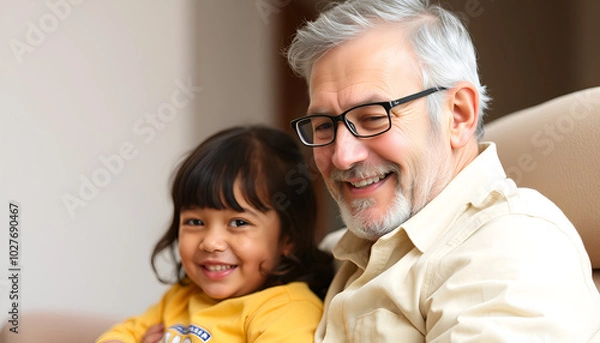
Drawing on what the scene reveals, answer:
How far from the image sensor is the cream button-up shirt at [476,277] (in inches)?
33.6

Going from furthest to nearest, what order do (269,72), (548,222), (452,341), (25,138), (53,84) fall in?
1. (269,72)
2. (53,84)
3. (25,138)
4. (548,222)
5. (452,341)

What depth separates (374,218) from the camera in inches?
45.9

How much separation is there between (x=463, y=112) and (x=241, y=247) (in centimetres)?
50

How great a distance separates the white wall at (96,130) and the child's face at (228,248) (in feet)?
1.61

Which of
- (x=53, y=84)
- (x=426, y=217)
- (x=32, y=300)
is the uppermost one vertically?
(x=53, y=84)

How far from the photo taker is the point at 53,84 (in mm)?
1912

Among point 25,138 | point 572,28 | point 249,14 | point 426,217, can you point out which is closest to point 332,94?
point 426,217

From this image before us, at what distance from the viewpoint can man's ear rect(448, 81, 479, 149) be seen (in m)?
1.17

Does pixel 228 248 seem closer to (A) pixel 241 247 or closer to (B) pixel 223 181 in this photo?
(A) pixel 241 247

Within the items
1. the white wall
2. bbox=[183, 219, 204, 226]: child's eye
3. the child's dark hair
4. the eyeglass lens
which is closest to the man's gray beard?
the eyeglass lens

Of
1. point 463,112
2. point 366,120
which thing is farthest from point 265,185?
point 463,112

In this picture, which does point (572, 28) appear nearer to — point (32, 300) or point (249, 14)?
point (249, 14)

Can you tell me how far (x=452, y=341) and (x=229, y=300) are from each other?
22.2 inches

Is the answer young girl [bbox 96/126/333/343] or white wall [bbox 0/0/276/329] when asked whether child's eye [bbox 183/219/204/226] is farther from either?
white wall [bbox 0/0/276/329]
